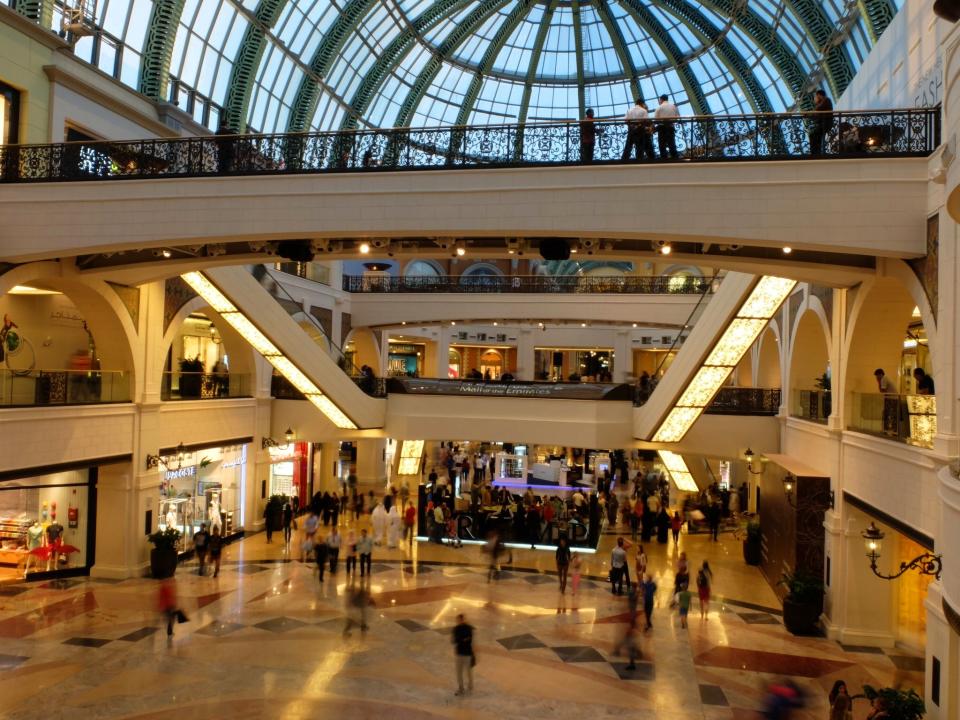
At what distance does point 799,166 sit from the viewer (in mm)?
10617

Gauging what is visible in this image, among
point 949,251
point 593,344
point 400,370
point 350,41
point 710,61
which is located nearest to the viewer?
point 949,251

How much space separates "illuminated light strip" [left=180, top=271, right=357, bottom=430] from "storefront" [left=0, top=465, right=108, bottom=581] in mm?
4573

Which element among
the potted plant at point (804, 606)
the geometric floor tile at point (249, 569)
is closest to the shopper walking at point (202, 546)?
the geometric floor tile at point (249, 569)

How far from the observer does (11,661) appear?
1177 cm

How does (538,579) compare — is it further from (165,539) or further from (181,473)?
(181,473)

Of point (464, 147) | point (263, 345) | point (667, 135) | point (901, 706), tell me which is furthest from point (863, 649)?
point (263, 345)

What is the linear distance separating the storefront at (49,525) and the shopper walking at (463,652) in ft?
32.2

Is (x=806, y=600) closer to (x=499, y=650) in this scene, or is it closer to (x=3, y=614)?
(x=499, y=650)

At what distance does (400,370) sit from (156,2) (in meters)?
26.8

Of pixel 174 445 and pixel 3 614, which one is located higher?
pixel 174 445

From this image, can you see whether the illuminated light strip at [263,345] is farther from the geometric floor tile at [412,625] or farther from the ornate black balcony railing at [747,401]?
the ornate black balcony railing at [747,401]

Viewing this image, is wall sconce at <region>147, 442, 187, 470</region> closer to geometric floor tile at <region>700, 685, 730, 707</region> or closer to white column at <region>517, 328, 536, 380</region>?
geometric floor tile at <region>700, 685, 730, 707</region>

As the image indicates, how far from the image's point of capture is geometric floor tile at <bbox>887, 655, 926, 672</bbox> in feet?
40.8

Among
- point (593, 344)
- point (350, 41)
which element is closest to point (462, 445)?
point (593, 344)
